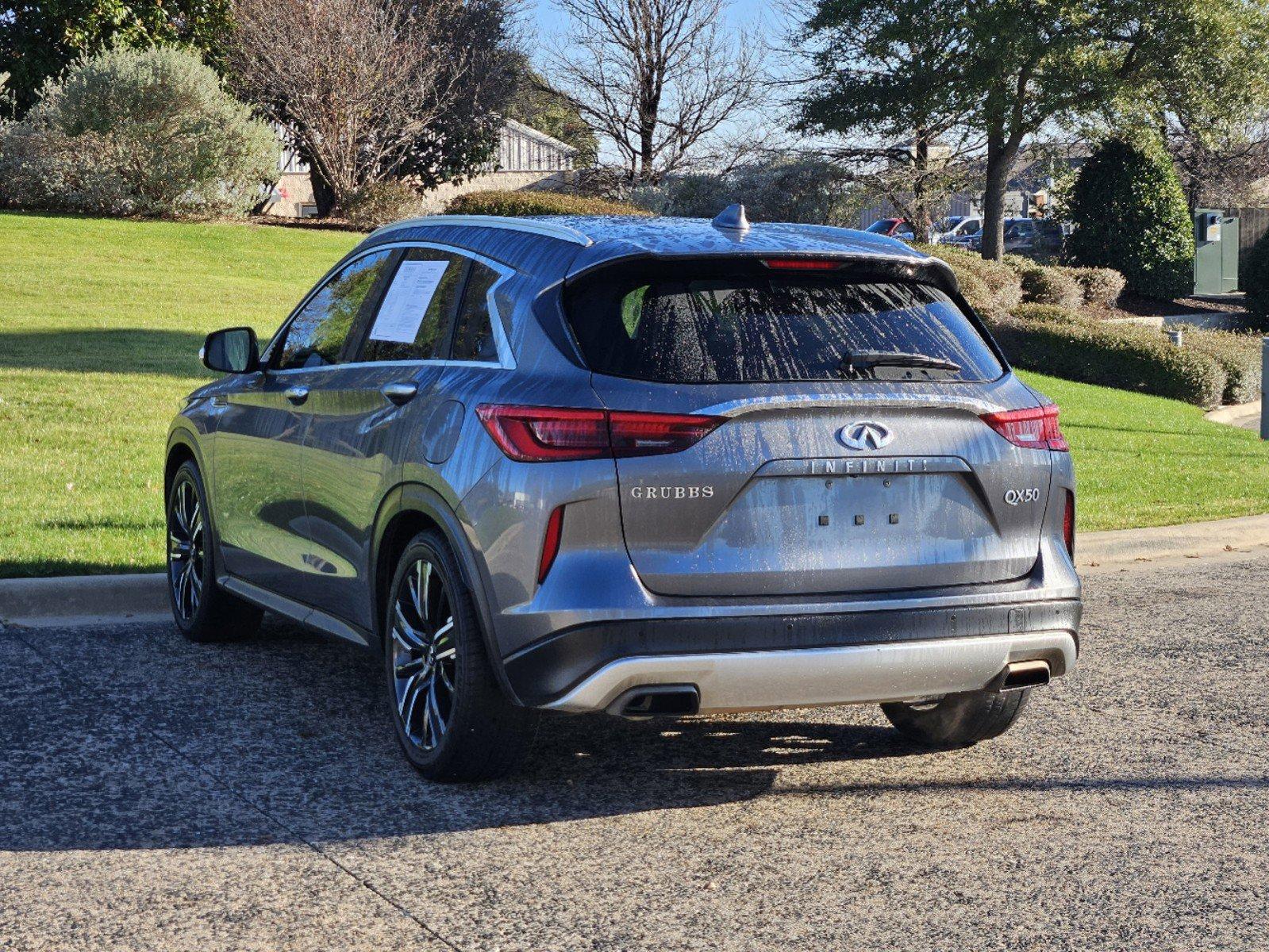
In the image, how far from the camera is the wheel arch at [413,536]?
4.59 metres

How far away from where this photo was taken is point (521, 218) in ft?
17.8

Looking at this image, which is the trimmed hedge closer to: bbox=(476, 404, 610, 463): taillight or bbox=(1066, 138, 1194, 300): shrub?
bbox=(1066, 138, 1194, 300): shrub

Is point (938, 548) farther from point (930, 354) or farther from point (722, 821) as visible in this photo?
point (722, 821)

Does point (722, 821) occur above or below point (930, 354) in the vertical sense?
below

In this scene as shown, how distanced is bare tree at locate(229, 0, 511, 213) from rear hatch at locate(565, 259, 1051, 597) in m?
32.0

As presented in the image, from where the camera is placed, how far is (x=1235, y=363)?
22016 mm

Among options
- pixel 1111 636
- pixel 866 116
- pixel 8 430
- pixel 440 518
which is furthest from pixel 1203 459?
pixel 866 116

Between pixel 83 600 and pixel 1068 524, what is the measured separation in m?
4.61

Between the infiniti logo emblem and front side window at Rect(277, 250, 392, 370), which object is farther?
front side window at Rect(277, 250, 392, 370)

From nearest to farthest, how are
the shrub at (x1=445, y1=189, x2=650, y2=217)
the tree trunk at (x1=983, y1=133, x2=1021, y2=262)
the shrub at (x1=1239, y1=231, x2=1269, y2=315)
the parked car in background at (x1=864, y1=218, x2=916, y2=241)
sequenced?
the parked car in background at (x1=864, y1=218, x2=916, y2=241) < the shrub at (x1=445, y1=189, x2=650, y2=217) < the shrub at (x1=1239, y1=231, x2=1269, y2=315) < the tree trunk at (x1=983, y1=133, x2=1021, y2=262)

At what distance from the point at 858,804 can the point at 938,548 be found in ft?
2.86

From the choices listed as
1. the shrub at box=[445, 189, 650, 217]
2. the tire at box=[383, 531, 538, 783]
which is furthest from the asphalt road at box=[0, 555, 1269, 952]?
the shrub at box=[445, 189, 650, 217]

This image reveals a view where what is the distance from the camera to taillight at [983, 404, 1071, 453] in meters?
4.79

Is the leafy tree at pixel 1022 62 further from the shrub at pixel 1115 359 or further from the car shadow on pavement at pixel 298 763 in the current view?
the car shadow on pavement at pixel 298 763
